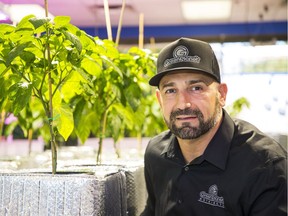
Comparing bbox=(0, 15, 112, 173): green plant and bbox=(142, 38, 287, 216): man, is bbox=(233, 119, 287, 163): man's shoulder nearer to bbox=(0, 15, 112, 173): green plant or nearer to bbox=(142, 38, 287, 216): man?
bbox=(142, 38, 287, 216): man

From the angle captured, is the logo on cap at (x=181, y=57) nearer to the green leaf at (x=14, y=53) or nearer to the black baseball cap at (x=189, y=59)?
the black baseball cap at (x=189, y=59)

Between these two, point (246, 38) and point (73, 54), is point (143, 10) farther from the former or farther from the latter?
point (73, 54)

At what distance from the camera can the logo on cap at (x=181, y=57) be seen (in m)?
1.28

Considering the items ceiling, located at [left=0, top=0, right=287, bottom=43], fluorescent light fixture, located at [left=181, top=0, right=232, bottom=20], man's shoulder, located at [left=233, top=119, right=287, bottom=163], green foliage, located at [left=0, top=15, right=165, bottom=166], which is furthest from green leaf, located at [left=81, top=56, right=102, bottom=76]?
fluorescent light fixture, located at [left=181, top=0, right=232, bottom=20]

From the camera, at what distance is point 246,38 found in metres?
8.48

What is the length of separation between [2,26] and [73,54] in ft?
0.57

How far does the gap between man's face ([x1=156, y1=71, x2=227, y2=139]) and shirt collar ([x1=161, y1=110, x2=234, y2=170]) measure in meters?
0.04

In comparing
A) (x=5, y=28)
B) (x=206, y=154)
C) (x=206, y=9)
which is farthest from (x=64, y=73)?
(x=206, y=9)

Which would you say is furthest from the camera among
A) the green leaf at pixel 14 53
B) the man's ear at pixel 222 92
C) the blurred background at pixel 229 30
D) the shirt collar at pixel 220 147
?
the blurred background at pixel 229 30

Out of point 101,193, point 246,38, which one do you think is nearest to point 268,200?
point 101,193

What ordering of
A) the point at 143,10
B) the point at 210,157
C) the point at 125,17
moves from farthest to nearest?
the point at 125,17 < the point at 143,10 < the point at 210,157

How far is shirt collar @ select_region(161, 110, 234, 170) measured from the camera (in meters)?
1.25

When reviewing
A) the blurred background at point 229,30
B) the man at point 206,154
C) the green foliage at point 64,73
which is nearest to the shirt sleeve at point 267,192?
the man at point 206,154

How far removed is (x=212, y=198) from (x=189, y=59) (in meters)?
0.38
